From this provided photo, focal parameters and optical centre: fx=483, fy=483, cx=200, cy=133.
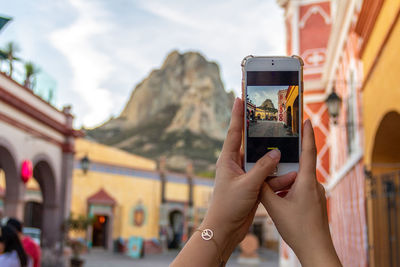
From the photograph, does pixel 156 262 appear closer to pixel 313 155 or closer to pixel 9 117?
pixel 9 117

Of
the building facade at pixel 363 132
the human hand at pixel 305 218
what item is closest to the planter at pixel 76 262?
the building facade at pixel 363 132

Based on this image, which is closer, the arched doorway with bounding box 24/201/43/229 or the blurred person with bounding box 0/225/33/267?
the blurred person with bounding box 0/225/33/267

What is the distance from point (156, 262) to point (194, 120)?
4383 centimetres

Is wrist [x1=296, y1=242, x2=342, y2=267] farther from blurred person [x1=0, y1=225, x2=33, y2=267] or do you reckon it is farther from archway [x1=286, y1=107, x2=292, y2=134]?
blurred person [x1=0, y1=225, x2=33, y2=267]

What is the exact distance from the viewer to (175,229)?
3022 cm

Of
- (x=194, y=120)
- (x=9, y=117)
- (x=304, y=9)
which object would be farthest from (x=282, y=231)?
(x=194, y=120)

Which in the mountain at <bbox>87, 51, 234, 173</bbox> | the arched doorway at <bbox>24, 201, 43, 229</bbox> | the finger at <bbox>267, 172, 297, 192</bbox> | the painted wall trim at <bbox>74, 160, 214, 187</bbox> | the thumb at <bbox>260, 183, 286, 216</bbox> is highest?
the mountain at <bbox>87, 51, 234, 173</bbox>

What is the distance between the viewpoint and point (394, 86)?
4.84m

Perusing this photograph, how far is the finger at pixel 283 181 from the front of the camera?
51.4 inches

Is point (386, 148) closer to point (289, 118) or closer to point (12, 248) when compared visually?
point (12, 248)

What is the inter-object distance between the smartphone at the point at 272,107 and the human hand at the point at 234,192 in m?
0.10

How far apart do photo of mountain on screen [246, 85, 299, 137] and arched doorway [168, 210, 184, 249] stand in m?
28.4

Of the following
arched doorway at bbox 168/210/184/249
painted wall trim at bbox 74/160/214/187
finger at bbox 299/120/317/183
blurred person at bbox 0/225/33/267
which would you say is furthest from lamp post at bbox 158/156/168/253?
finger at bbox 299/120/317/183

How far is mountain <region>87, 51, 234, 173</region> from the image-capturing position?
56.2 meters
